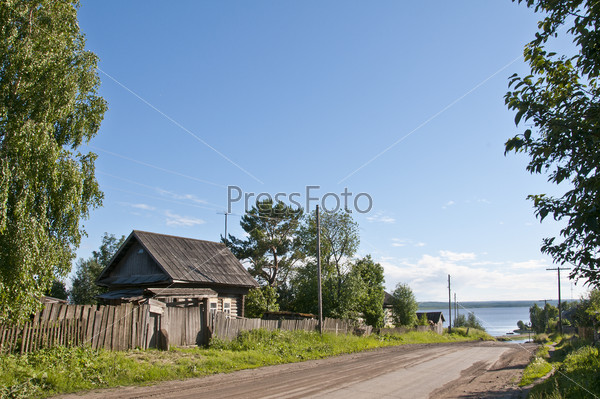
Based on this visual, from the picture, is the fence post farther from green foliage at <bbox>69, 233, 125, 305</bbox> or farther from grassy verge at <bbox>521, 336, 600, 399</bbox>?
green foliage at <bbox>69, 233, 125, 305</bbox>

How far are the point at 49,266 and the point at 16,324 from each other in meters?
1.76

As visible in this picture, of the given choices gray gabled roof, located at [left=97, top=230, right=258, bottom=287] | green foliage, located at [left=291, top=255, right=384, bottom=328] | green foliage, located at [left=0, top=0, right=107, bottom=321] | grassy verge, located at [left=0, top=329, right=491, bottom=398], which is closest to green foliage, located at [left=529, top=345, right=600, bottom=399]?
grassy verge, located at [left=0, top=329, right=491, bottom=398]

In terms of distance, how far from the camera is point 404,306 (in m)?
48.9

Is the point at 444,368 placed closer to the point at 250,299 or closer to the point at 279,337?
the point at 279,337

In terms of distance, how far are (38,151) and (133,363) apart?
7.07 meters

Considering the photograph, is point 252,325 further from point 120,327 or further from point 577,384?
point 577,384

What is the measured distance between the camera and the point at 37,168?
11.8m

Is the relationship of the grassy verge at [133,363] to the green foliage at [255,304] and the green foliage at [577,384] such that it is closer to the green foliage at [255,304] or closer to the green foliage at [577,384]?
the green foliage at [577,384]

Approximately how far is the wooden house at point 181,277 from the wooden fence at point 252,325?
658 mm

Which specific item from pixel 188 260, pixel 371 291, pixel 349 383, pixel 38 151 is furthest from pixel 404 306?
pixel 38 151

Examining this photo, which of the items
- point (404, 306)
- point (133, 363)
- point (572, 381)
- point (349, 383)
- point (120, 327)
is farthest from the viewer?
point (404, 306)

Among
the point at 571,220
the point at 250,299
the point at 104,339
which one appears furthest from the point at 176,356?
the point at 250,299

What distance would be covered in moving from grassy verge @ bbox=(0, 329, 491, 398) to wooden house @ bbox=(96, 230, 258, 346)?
2.48 meters

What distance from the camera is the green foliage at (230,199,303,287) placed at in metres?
51.6
